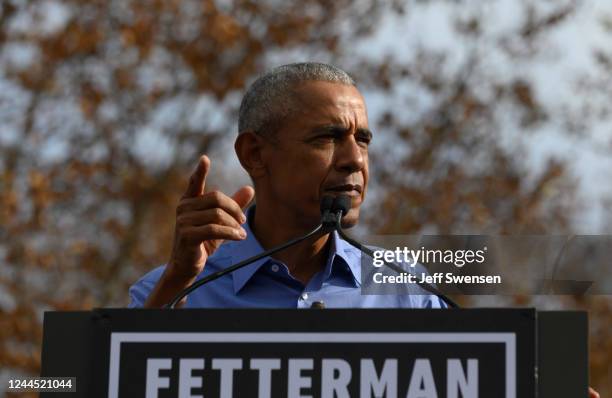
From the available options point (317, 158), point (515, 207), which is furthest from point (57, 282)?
point (317, 158)

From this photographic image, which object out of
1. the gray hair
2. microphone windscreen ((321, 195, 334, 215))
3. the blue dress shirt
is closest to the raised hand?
microphone windscreen ((321, 195, 334, 215))

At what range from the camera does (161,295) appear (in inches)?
135

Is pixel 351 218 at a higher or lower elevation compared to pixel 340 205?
higher

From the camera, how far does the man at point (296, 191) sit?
3965 mm

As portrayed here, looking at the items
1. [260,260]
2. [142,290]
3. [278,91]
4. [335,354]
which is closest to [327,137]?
[278,91]

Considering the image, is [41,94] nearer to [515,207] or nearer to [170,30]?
[170,30]

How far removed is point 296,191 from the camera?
167 inches

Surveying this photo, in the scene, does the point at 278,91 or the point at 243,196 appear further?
the point at 278,91

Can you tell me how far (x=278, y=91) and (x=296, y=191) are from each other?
0.37 m

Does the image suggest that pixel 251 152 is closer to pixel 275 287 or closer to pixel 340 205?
pixel 275 287

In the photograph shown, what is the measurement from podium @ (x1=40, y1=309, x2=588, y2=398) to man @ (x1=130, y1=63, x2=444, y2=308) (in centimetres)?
77

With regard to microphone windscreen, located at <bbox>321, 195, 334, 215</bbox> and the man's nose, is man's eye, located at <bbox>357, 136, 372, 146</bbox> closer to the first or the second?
the man's nose

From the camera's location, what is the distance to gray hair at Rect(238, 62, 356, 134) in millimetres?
4371

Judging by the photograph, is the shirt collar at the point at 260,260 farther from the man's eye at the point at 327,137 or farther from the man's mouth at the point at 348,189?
the man's eye at the point at 327,137
